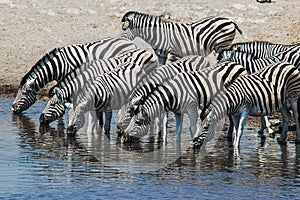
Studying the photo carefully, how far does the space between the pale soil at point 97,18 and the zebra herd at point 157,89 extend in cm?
628

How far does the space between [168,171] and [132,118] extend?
A: 7.48ft

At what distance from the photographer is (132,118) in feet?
46.4

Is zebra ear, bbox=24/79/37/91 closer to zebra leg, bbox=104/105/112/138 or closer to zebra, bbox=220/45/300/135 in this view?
zebra leg, bbox=104/105/112/138

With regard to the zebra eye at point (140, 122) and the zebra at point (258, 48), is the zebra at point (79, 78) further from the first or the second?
the zebra at point (258, 48)

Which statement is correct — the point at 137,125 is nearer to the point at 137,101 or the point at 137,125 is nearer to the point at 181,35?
the point at 137,101

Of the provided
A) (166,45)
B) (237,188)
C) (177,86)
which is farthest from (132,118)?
(166,45)

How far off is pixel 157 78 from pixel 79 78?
153cm

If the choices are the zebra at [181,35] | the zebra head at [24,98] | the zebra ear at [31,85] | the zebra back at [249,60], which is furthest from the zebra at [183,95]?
the zebra at [181,35]

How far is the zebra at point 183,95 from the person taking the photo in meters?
14.0

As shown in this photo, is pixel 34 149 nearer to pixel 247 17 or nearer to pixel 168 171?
pixel 168 171

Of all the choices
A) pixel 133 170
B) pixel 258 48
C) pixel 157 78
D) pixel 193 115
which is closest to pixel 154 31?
pixel 258 48

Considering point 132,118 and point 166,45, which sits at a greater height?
point 166,45

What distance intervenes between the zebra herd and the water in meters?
0.40

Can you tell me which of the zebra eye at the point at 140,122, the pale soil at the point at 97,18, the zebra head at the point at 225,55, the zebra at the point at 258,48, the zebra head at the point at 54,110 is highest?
the pale soil at the point at 97,18
